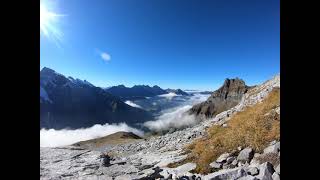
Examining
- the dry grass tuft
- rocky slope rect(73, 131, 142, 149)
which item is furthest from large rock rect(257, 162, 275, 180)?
rocky slope rect(73, 131, 142, 149)

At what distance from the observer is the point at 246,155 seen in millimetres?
16891

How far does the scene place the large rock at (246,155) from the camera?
1673 cm

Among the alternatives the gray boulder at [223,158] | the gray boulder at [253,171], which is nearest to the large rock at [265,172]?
the gray boulder at [253,171]

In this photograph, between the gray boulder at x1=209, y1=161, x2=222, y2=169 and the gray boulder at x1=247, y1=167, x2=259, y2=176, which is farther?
the gray boulder at x1=209, y1=161, x2=222, y2=169

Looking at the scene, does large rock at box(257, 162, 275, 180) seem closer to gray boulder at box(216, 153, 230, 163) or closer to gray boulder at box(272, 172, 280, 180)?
gray boulder at box(272, 172, 280, 180)

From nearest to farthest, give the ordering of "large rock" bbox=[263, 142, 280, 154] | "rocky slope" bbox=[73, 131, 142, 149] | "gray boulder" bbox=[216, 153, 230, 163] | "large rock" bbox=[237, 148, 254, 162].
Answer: "large rock" bbox=[263, 142, 280, 154]
"large rock" bbox=[237, 148, 254, 162]
"gray boulder" bbox=[216, 153, 230, 163]
"rocky slope" bbox=[73, 131, 142, 149]

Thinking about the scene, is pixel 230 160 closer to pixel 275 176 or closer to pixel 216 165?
pixel 216 165

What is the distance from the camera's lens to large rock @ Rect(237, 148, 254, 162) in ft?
54.9

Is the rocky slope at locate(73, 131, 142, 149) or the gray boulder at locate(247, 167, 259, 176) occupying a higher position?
the gray boulder at locate(247, 167, 259, 176)

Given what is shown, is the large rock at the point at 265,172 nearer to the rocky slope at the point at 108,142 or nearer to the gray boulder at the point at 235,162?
the gray boulder at the point at 235,162

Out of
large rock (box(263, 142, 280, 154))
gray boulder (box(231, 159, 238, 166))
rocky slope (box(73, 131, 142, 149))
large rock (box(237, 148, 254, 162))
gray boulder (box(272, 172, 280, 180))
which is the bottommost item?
rocky slope (box(73, 131, 142, 149))
